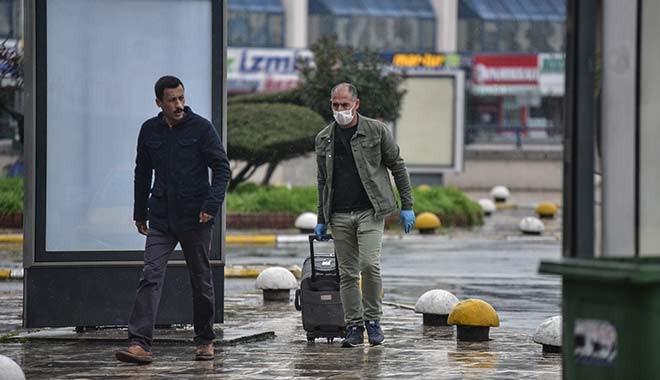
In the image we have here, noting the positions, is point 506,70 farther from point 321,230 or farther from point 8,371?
point 8,371

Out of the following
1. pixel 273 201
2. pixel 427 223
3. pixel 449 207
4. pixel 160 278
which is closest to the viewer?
pixel 160 278

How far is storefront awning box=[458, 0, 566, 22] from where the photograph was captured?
6700 centimetres

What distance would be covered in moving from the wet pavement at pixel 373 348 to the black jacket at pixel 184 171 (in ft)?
3.04

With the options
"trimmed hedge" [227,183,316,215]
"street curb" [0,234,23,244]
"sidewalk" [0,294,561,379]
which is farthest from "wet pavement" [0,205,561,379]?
"trimmed hedge" [227,183,316,215]

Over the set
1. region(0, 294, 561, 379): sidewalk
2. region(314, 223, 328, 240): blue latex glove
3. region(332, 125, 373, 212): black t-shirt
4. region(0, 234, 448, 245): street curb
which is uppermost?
region(332, 125, 373, 212): black t-shirt

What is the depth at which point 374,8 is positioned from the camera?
221ft

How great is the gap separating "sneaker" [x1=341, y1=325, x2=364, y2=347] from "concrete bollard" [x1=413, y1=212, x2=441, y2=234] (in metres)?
15.1

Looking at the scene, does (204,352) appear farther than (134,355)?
Yes

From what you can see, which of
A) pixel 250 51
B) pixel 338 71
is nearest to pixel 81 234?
pixel 338 71

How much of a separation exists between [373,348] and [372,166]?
1.22 m

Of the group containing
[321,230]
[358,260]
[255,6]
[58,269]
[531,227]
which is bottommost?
[531,227]

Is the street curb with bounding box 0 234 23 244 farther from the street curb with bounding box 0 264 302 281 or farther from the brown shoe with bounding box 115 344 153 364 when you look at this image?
the brown shoe with bounding box 115 344 153 364

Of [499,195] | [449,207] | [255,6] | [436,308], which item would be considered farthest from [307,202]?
[255,6]

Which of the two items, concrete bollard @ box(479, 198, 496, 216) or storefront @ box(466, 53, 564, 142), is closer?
concrete bollard @ box(479, 198, 496, 216)
